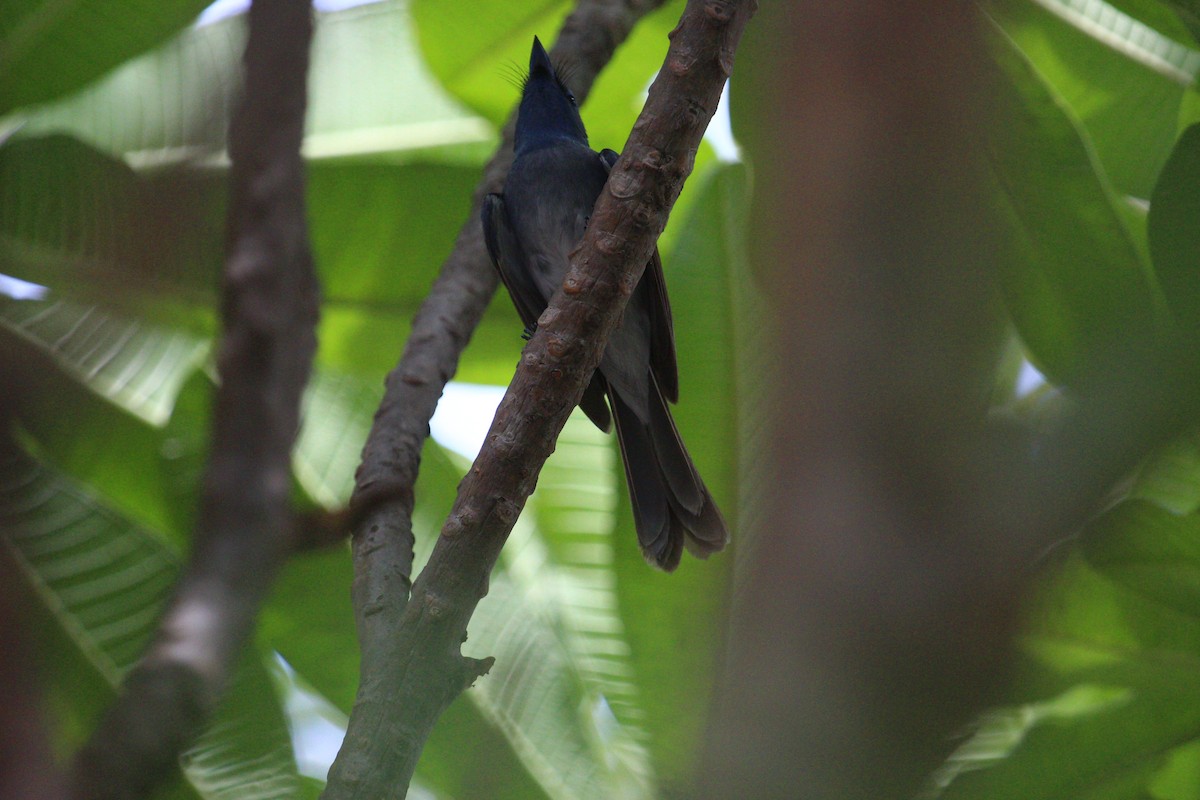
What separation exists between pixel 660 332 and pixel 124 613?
5.40ft

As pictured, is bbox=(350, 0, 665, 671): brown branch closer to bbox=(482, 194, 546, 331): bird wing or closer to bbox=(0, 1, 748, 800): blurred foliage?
bbox=(482, 194, 546, 331): bird wing

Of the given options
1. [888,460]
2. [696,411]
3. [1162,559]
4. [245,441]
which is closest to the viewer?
[888,460]

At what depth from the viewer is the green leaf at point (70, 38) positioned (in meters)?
2.72

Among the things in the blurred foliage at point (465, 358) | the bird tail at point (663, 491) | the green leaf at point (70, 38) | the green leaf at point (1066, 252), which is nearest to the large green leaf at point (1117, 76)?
the blurred foliage at point (465, 358)

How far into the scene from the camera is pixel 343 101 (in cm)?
390

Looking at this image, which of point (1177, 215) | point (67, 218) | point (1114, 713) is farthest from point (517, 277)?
point (1114, 713)

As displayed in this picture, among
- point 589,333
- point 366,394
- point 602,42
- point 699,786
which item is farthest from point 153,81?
point 699,786

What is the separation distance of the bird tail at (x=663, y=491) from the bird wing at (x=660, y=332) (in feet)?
0.34

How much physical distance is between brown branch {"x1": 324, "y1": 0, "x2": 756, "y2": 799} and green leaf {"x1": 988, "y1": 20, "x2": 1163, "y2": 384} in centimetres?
65

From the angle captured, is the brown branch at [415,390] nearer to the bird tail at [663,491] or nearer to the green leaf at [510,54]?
the green leaf at [510,54]

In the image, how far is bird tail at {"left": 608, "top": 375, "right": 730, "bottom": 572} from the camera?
9.73ft

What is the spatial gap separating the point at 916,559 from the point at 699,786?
0.28m

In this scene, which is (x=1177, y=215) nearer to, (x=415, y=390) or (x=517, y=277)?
(x=415, y=390)

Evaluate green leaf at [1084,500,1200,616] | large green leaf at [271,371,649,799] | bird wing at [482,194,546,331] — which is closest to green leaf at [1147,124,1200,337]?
green leaf at [1084,500,1200,616]
